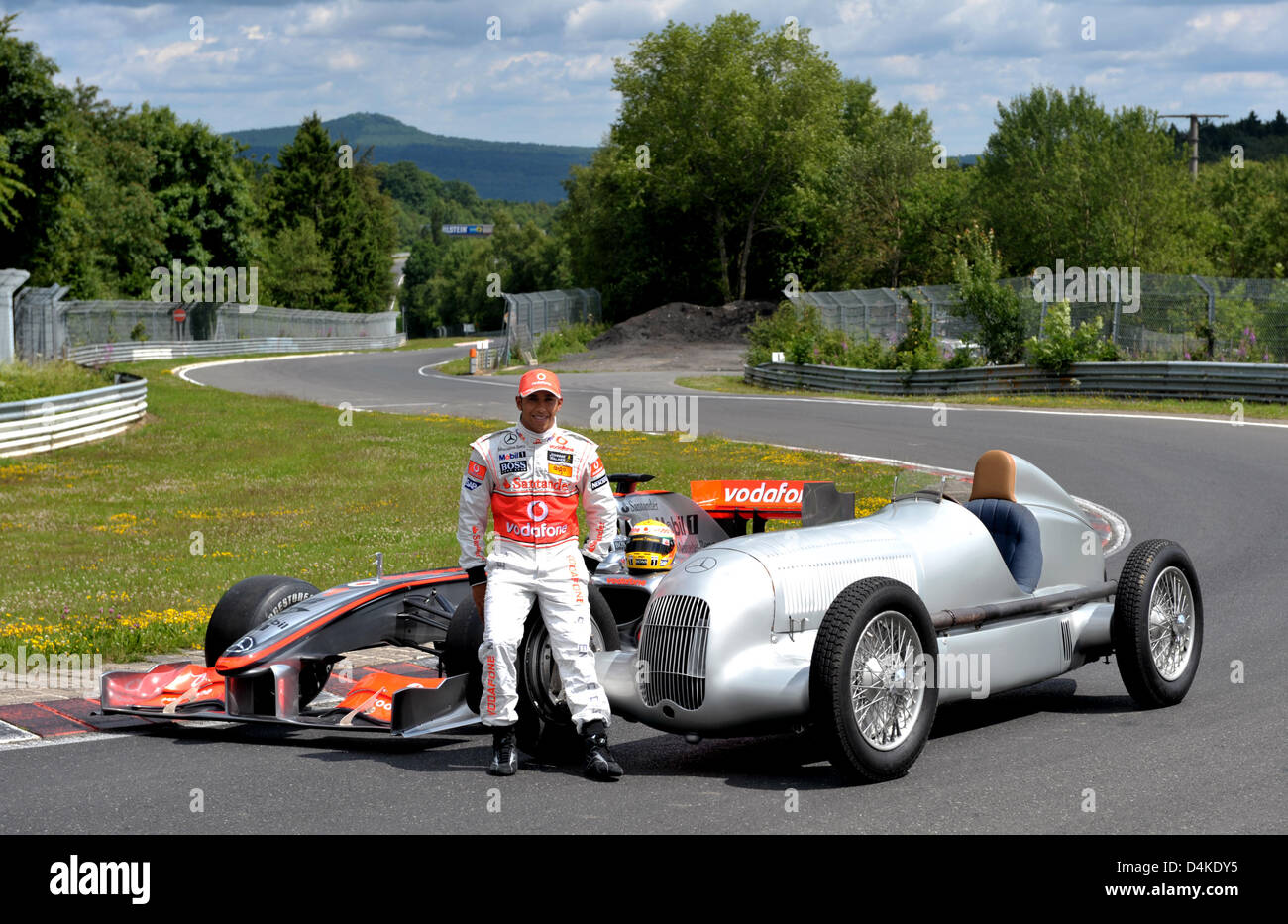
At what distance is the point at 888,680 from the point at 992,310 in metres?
30.2

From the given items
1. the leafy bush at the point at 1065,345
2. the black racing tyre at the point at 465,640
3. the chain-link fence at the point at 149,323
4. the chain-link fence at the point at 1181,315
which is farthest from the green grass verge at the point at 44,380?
the black racing tyre at the point at 465,640

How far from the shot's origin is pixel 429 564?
44.8 ft

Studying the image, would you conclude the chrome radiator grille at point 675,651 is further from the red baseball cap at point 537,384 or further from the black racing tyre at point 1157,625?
the black racing tyre at point 1157,625

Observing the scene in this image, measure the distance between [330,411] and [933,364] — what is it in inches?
601

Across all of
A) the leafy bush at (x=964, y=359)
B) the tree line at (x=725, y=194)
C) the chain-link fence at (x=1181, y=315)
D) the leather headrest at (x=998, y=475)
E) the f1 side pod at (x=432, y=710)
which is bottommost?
the f1 side pod at (x=432, y=710)

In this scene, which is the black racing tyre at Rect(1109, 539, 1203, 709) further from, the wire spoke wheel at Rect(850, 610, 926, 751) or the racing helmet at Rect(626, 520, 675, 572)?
the racing helmet at Rect(626, 520, 675, 572)

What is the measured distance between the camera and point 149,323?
232ft

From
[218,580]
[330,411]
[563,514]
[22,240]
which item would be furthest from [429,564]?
[22,240]

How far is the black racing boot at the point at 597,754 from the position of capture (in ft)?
21.1

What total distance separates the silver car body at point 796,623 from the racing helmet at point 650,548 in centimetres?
87

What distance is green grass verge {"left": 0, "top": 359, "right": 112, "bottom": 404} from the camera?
1120 inches

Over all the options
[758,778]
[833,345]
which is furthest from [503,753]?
[833,345]

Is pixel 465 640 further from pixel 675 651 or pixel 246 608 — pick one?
pixel 246 608

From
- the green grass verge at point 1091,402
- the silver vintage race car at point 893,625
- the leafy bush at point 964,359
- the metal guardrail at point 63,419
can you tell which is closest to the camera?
the silver vintage race car at point 893,625
